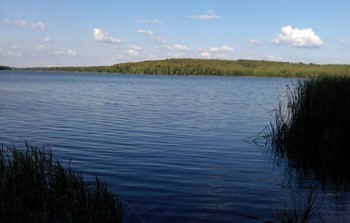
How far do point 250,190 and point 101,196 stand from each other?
4.67m

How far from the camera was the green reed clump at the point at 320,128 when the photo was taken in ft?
45.1

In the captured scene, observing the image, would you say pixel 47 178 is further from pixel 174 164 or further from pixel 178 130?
pixel 178 130

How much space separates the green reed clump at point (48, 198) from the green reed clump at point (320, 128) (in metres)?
8.24

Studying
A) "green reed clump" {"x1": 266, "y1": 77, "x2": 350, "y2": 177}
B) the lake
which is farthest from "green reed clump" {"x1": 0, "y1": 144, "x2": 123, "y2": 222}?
"green reed clump" {"x1": 266, "y1": 77, "x2": 350, "y2": 177}

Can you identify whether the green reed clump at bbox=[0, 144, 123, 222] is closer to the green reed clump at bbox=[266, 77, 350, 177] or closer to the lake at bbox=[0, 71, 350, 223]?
the lake at bbox=[0, 71, 350, 223]

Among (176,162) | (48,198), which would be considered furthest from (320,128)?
(48,198)

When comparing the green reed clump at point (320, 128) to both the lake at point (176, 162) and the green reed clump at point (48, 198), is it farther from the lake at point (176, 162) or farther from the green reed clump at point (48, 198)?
the green reed clump at point (48, 198)

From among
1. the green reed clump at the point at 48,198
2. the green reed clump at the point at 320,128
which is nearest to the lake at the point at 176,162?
the green reed clump at the point at 320,128

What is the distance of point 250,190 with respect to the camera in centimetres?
1109

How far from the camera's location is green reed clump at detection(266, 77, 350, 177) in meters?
13.8

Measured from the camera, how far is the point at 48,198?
7.89m

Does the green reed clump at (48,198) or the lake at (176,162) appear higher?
the green reed clump at (48,198)

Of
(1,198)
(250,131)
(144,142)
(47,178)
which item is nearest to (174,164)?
(144,142)

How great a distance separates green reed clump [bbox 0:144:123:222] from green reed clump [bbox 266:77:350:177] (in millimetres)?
8236
